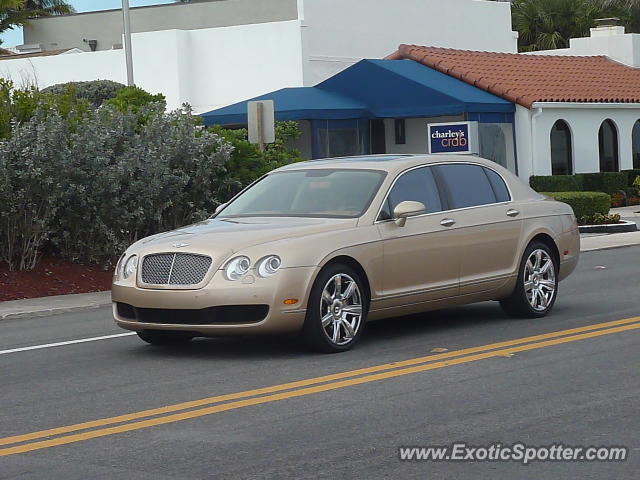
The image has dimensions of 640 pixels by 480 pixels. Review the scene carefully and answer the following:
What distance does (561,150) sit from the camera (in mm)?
35750

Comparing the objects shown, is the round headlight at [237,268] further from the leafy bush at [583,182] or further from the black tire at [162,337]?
the leafy bush at [583,182]

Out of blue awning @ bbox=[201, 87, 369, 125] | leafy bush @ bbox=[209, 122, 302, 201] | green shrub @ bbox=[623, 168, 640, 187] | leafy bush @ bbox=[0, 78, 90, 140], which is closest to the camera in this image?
leafy bush @ bbox=[0, 78, 90, 140]

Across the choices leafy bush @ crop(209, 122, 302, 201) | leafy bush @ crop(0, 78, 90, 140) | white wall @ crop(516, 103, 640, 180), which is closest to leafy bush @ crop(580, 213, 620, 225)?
white wall @ crop(516, 103, 640, 180)

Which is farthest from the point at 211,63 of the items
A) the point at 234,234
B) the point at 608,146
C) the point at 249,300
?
the point at 249,300

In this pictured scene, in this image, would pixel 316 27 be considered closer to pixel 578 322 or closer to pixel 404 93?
pixel 404 93

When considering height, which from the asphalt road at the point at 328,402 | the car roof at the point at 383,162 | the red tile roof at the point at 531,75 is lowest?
the asphalt road at the point at 328,402

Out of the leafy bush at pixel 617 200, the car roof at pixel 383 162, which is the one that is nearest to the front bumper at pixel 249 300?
the car roof at pixel 383 162

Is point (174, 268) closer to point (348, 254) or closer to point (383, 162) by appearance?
point (348, 254)

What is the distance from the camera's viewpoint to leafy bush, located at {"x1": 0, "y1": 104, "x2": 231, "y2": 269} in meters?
17.8

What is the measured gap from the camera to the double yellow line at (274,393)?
7533mm

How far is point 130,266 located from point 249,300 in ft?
4.21

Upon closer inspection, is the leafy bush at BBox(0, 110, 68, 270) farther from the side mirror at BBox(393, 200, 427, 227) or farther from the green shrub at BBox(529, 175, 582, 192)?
the green shrub at BBox(529, 175, 582, 192)

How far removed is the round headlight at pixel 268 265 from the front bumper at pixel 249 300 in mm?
47

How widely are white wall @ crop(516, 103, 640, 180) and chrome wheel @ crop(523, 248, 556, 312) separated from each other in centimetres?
2184
